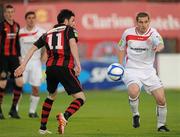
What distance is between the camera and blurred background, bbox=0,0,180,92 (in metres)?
28.8

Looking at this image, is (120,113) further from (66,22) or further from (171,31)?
(171,31)

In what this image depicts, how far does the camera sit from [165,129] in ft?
44.2

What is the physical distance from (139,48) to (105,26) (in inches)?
639

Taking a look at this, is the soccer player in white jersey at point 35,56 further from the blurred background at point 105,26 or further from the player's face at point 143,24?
the blurred background at point 105,26

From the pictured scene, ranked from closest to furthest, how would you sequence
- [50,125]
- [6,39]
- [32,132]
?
[32,132] < [50,125] < [6,39]

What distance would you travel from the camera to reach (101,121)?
52.4 feet

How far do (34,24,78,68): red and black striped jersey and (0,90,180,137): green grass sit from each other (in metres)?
1.26

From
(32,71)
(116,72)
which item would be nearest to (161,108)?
(116,72)

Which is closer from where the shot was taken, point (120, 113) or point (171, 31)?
point (120, 113)

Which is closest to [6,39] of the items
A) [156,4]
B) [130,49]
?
[130,49]

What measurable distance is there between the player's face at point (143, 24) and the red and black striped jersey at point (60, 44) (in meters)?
1.38

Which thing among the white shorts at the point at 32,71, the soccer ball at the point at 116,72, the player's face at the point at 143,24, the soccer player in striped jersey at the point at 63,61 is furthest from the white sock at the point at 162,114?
the white shorts at the point at 32,71

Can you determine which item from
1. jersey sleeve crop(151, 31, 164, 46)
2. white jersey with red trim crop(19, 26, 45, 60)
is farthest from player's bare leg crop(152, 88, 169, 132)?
white jersey with red trim crop(19, 26, 45, 60)

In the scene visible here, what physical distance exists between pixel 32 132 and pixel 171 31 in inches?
710
